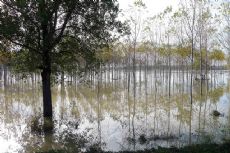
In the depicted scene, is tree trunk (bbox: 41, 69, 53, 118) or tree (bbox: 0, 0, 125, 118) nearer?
tree (bbox: 0, 0, 125, 118)

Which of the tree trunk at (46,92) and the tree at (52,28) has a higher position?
the tree at (52,28)

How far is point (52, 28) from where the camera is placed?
724 inches

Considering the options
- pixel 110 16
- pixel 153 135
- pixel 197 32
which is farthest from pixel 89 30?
pixel 197 32

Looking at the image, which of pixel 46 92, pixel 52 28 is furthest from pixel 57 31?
pixel 46 92

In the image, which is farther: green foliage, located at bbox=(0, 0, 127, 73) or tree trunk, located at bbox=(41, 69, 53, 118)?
tree trunk, located at bbox=(41, 69, 53, 118)

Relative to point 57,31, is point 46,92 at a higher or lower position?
lower

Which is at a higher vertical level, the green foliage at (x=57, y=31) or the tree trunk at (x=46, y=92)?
the green foliage at (x=57, y=31)

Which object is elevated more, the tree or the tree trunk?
the tree

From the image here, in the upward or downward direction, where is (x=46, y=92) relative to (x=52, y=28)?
downward

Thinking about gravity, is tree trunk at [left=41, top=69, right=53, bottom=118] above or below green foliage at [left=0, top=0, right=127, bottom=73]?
below

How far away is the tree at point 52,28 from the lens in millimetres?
16797

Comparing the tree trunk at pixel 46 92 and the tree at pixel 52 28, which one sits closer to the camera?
the tree at pixel 52 28

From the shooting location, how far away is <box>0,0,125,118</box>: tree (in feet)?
55.1

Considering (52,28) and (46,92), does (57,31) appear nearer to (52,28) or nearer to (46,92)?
(52,28)
